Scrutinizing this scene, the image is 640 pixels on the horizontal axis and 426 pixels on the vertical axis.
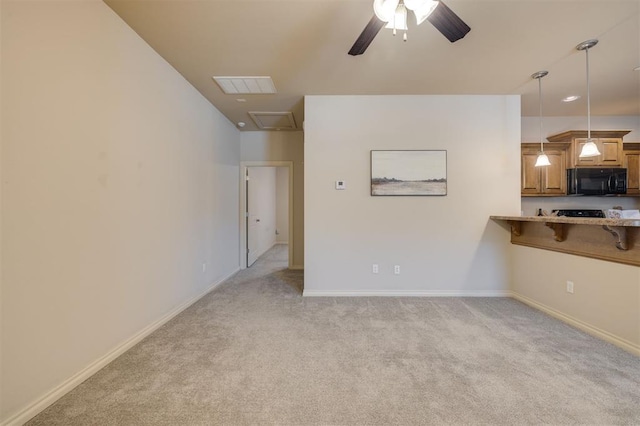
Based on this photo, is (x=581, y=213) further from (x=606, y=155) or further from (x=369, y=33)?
(x=369, y=33)

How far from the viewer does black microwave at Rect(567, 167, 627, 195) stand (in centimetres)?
385

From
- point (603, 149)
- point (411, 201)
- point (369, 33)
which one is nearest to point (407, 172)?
point (411, 201)

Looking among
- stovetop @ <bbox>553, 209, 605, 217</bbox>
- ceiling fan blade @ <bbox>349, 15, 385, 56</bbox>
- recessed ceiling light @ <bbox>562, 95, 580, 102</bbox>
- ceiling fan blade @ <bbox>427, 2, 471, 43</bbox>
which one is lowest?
stovetop @ <bbox>553, 209, 605, 217</bbox>

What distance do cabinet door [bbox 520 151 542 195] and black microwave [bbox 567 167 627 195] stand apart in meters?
0.53

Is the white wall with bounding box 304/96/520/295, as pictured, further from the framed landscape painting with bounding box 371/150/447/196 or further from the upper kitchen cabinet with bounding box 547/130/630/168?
the upper kitchen cabinet with bounding box 547/130/630/168

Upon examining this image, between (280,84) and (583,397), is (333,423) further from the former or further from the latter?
(280,84)

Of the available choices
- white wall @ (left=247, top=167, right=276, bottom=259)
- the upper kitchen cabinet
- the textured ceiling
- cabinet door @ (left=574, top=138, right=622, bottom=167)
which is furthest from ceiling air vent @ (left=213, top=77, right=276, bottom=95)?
cabinet door @ (left=574, top=138, right=622, bottom=167)

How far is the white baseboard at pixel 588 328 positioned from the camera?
204 centimetres

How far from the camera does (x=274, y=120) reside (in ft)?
13.8

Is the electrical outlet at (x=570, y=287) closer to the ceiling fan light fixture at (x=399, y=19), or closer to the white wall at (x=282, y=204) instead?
the ceiling fan light fixture at (x=399, y=19)

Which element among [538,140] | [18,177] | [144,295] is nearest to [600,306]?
[538,140]

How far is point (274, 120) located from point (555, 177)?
4.62 metres

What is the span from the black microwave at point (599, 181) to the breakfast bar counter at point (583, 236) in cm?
175

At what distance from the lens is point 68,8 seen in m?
1.57
